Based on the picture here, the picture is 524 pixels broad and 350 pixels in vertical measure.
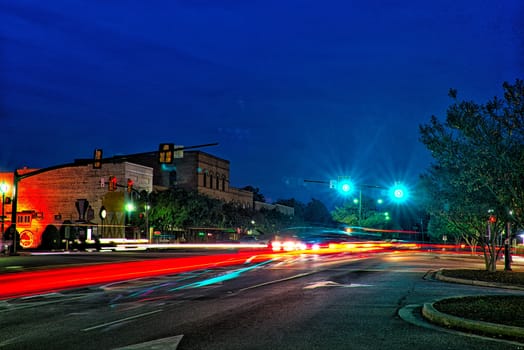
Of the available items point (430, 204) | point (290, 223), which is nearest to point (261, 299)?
point (430, 204)

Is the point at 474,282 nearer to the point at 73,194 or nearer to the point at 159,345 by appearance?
the point at 159,345

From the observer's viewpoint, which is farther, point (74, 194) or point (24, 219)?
point (74, 194)

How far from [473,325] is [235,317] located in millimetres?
4455

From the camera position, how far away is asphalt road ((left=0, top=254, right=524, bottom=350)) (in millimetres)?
8445

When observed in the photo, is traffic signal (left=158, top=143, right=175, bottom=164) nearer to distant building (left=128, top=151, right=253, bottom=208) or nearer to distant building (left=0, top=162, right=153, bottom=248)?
distant building (left=0, top=162, right=153, bottom=248)

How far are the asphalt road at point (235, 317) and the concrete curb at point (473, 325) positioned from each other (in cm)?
31

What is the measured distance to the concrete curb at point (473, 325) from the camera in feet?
28.7

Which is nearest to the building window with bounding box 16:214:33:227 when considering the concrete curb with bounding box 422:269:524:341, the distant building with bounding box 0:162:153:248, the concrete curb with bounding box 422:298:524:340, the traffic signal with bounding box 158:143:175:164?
the distant building with bounding box 0:162:153:248

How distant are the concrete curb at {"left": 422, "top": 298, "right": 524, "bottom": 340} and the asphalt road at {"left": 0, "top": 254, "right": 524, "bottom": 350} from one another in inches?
12.3

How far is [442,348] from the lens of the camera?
8.06 metres

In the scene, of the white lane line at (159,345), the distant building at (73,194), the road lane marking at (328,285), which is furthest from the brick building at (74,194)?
the white lane line at (159,345)

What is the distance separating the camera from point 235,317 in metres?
10.8

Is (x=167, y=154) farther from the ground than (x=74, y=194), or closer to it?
closer to it


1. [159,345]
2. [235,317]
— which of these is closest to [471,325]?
[235,317]
